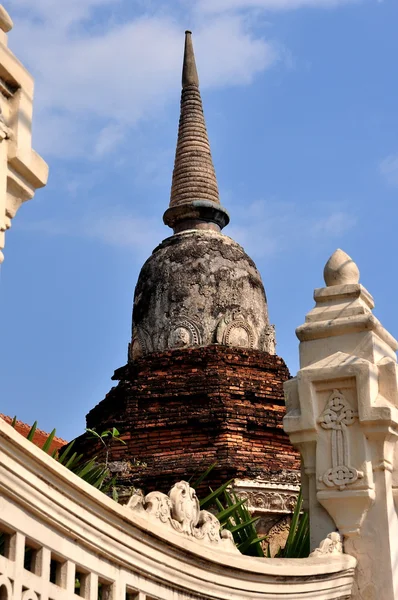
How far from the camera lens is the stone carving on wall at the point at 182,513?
618 cm

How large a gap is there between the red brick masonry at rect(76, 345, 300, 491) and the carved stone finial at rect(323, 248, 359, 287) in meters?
11.5

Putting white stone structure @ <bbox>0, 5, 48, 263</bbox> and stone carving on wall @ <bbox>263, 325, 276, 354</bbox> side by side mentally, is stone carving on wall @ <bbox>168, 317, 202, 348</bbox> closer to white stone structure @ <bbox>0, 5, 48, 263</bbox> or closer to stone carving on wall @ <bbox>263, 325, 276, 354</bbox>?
stone carving on wall @ <bbox>263, 325, 276, 354</bbox>

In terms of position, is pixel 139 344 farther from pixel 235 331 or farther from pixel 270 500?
pixel 270 500

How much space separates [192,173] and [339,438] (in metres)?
16.9

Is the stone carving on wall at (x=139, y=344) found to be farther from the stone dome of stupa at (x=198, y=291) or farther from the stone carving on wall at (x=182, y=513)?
the stone carving on wall at (x=182, y=513)

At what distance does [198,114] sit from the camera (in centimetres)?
2567

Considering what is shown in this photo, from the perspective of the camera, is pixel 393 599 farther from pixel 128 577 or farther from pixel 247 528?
pixel 128 577

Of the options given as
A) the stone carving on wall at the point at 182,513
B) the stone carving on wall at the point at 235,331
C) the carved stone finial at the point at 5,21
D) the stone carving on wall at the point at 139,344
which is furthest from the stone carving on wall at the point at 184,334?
the carved stone finial at the point at 5,21

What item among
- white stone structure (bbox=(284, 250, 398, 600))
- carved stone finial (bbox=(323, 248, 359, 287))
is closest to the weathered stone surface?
carved stone finial (bbox=(323, 248, 359, 287))

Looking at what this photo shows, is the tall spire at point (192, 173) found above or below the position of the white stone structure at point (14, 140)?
above

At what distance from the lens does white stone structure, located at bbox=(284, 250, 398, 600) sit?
776 centimetres

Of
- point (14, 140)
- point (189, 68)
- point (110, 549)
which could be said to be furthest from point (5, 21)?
point (189, 68)

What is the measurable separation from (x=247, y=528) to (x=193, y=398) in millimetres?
12639

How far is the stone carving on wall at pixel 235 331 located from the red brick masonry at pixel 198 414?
1.67ft
